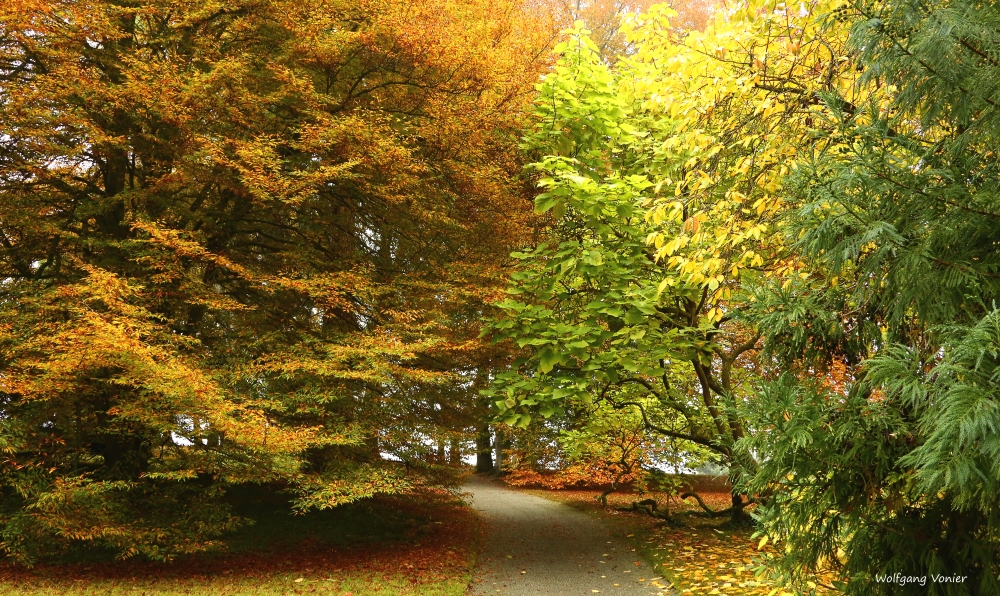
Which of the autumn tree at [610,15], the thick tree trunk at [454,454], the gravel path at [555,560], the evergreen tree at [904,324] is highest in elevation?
the autumn tree at [610,15]

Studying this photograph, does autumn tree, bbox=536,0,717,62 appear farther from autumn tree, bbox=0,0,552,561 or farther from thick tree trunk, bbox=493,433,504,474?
thick tree trunk, bbox=493,433,504,474

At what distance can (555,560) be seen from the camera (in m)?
9.53

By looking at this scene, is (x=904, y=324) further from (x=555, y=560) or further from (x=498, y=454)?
(x=498, y=454)

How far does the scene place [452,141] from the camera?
969 cm

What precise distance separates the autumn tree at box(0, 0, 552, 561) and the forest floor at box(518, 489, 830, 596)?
4.16 metres

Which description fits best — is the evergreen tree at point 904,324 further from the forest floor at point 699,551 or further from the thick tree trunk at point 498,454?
the thick tree trunk at point 498,454

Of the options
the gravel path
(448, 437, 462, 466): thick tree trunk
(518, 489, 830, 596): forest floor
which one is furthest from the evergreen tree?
(448, 437, 462, 466): thick tree trunk

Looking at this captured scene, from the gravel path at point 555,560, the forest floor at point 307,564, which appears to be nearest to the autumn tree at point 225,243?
the forest floor at point 307,564

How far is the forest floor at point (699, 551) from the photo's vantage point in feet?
22.1

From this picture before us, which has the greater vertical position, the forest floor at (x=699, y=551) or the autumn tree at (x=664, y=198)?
the autumn tree at (x=664, y=198)

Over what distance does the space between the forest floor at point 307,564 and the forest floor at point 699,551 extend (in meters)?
2.89

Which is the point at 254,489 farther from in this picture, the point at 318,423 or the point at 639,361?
the point at 639,361

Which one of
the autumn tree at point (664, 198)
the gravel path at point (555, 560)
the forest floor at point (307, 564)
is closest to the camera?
the autumn tree at point (664, 198)

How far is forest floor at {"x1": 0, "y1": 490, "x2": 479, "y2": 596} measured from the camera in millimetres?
7703
